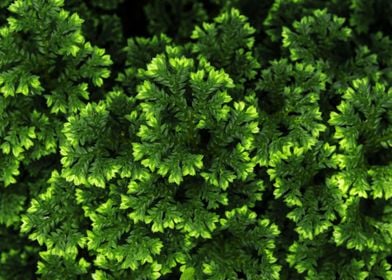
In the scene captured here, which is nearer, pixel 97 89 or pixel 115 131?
pixel 115 131

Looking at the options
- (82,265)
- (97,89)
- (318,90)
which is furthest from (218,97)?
(82,265)

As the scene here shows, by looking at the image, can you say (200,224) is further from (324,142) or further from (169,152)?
(324,142)

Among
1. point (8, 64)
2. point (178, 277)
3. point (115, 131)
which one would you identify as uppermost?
point (8, 64)

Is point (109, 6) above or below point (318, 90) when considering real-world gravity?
above

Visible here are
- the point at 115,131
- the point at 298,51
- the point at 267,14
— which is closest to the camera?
the point at 115,131

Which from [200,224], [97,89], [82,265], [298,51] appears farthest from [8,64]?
[298,51]

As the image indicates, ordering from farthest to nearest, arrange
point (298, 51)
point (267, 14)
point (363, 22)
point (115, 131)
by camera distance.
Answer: point (267, 14)
point (363, 22)
point (298, 51)
point (115, 131)
